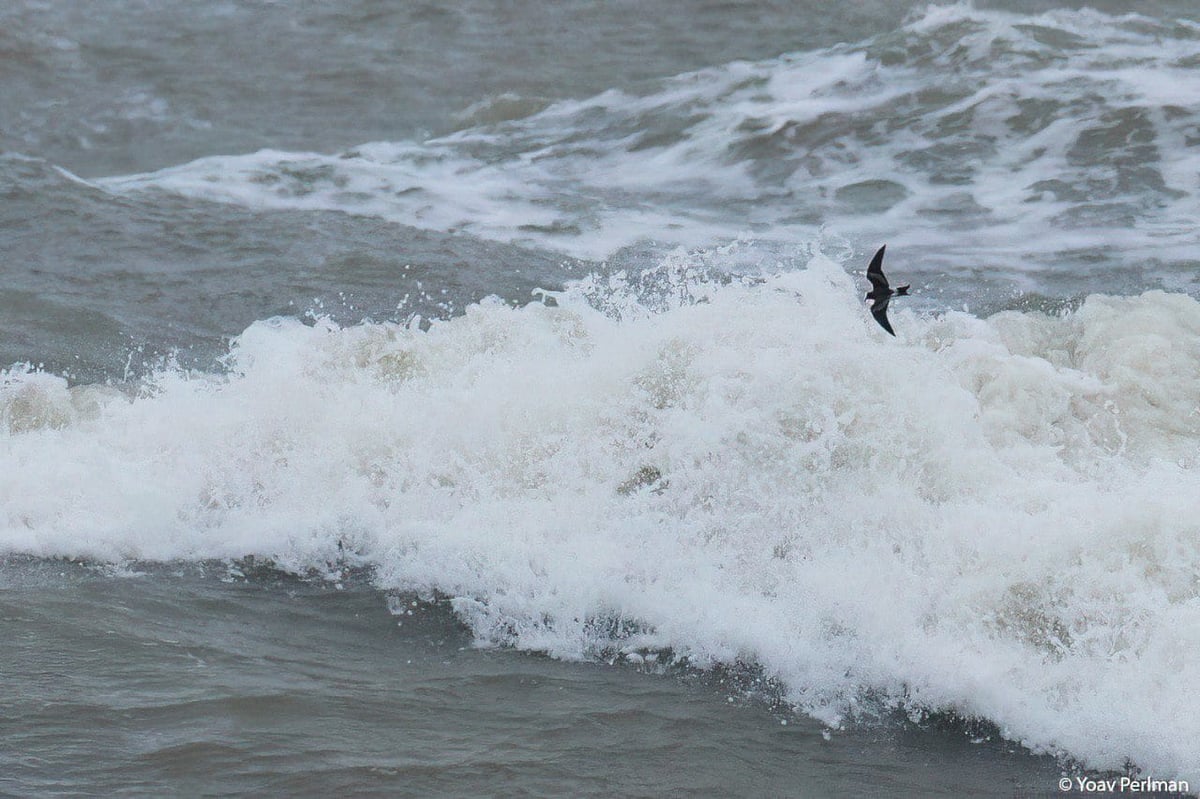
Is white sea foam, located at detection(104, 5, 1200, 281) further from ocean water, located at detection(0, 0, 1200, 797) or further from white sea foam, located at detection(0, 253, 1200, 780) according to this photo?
white sea foam, located at detection(0, 253, 1200, 780)

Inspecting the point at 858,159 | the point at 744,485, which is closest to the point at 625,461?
the point at 744,485

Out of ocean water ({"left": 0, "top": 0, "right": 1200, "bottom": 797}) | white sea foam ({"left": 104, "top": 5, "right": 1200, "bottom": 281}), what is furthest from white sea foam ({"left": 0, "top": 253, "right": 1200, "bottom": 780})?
white sea foam ({"left": 104, "top": 5, "right": 1200, "bottom": 281})

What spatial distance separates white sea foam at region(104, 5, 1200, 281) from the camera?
9.37m

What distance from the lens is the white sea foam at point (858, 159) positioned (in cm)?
937

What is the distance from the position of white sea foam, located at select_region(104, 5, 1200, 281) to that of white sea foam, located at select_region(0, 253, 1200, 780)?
219 cm

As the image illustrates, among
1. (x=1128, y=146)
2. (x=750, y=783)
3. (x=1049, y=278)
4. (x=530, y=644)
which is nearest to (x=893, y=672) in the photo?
(x=750, y=783)

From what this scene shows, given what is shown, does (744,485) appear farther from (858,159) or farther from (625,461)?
(858,159)

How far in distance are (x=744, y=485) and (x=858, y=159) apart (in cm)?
550

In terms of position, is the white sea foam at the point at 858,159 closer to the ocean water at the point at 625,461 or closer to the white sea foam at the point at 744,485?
the ocean water at the point at 625,461

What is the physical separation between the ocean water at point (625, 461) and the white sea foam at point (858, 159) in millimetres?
56

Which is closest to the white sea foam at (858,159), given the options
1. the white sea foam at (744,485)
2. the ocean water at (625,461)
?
the ocean water at (625,461)

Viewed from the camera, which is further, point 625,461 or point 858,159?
point 858,159

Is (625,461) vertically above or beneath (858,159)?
beneath

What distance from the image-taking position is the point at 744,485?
18.5 feet
